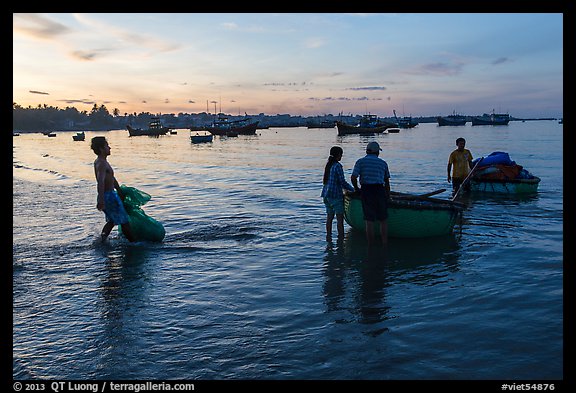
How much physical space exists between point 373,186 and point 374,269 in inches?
58.6

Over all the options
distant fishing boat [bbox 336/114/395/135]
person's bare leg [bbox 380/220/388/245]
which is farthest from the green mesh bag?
distant fishing boat [bbox 336/114/395/135]

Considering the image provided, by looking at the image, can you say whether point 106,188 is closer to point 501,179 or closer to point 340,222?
point 340,222

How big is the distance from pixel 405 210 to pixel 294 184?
11918mm

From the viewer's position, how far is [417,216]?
8.58 metres

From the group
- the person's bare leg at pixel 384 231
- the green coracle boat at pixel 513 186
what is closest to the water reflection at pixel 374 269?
the person's bare leg at pixel 384 231


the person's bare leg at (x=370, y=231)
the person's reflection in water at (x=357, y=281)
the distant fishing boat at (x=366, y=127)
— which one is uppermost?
the distant fishing boat at (x=366, y=127)

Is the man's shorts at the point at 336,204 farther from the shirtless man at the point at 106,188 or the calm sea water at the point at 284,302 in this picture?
the shirtless man at the point at 106,188

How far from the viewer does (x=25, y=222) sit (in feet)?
37.1

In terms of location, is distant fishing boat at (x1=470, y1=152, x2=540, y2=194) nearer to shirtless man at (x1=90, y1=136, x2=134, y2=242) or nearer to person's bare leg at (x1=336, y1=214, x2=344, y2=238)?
person's bare leg at (x1=336, y1=214, x2=344, y2=238)

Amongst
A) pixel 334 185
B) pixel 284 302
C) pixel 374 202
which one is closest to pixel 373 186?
pixel 374 202

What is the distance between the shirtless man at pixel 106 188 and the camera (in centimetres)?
769

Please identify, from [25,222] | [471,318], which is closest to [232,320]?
[471,318]

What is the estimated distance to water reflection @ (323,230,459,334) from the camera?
5598mm
